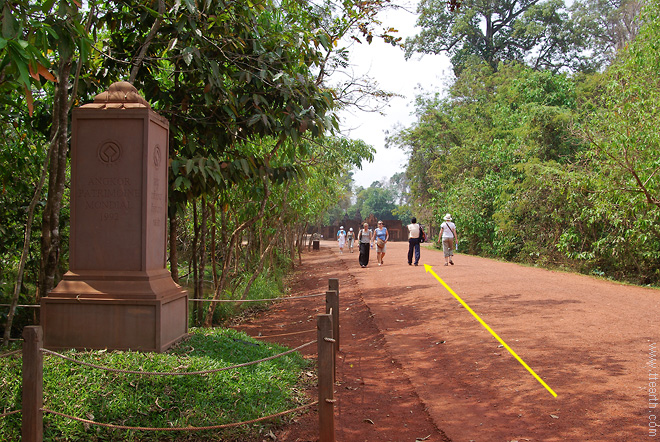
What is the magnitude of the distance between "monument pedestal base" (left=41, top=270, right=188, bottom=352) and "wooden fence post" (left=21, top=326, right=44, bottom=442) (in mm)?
1361

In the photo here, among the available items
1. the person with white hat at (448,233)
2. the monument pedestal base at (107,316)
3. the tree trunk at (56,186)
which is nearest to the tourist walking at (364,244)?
the person with white hat at (448,233)

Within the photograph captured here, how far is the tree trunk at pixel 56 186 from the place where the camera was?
238 inches

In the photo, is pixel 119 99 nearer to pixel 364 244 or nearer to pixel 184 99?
pixel 184 99

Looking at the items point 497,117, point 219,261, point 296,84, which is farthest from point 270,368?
point 497,117

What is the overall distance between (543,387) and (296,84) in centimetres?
462

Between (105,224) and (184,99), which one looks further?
(184,99)

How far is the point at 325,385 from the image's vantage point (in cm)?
418

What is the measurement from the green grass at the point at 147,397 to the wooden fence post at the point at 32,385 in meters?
0.24

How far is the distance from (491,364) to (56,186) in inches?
215

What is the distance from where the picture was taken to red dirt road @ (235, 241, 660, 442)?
16.0 feet

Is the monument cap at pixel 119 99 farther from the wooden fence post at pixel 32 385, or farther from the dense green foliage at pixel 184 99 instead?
the wooden fence post at pixel 32 385

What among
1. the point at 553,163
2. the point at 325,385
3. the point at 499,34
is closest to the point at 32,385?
the point at 325,385

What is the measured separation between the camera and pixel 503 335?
8.00 meters

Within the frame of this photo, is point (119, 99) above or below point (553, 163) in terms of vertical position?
below
